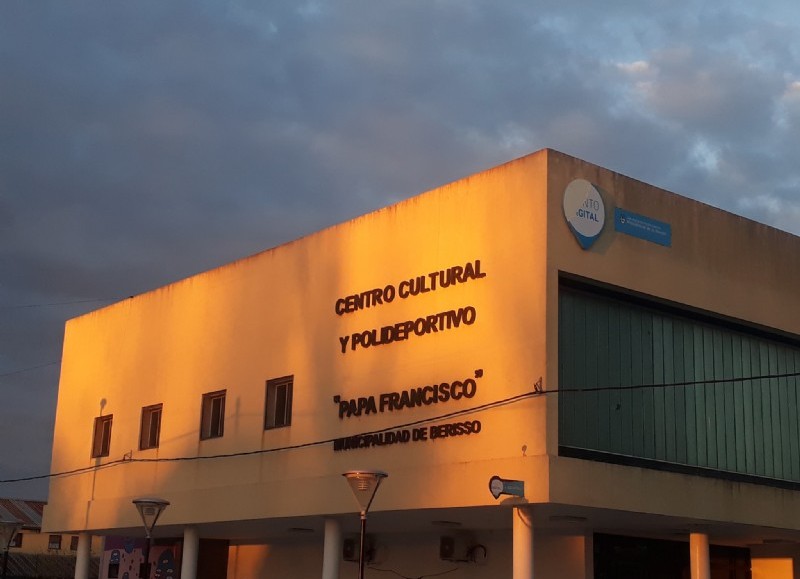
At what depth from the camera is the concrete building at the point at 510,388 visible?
19406 mm

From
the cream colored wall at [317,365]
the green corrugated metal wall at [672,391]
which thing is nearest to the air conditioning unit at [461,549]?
the cream colored wall at [317,365]

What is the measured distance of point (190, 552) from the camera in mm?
26938

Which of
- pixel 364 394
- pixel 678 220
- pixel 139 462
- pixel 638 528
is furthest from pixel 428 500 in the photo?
pixel 139 462

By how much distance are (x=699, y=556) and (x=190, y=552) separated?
39.5 ft

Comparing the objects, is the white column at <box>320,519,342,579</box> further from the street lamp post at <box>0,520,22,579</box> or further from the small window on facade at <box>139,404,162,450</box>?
the street lamp post at <box>0,520,22,579</box>

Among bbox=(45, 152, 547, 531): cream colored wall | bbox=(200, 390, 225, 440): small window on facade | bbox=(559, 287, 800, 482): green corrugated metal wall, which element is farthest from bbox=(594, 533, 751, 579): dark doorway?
bbox=(200, 390, 225, 440): small window on facade

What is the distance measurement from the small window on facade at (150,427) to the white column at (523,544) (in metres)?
12.4

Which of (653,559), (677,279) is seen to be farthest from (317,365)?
(653,559)

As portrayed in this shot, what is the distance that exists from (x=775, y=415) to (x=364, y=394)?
8.37m

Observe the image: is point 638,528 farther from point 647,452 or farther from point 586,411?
point 586,411

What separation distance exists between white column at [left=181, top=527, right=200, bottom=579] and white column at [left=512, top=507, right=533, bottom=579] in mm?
10689

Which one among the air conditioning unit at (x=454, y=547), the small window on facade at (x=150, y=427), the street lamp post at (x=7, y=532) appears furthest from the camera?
the street lamp post at (x=7, y=532)

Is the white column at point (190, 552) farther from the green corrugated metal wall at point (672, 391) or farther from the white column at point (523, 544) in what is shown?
the green corrugated metal wall at point (672, 391)

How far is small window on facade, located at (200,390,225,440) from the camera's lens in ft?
87.5
